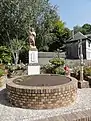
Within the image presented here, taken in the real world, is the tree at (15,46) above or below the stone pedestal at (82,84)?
above

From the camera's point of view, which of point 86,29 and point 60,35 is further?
point 86,29

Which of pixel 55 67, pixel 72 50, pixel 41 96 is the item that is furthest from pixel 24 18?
pixel 72 50

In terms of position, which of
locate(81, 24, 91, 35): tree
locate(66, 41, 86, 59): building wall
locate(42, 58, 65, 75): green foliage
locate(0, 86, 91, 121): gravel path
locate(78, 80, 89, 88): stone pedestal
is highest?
locate(81, 24, 91, 35): tree

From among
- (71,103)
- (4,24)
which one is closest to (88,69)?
(71,103)

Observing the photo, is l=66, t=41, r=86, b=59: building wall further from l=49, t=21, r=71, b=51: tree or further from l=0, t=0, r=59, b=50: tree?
l=0, t=0, r=59, b=50: tree

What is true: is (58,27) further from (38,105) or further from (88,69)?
(38,105)

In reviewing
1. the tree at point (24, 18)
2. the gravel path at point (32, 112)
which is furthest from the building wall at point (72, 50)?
the gravel path at point (32, 112)

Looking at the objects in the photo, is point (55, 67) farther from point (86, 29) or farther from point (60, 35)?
point (86, 29)

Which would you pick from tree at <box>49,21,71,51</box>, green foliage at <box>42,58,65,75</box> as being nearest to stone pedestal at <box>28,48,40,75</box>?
green foliage at <box>42,58,65,75</box>

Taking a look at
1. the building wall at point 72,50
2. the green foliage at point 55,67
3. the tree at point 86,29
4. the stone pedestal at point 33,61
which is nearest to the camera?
the stone pedestal at point 33,61

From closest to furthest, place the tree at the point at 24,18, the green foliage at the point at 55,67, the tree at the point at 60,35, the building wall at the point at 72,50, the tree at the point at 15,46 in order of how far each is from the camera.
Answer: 1. the green foliage at the point at 55,67
2. the tree at the point at 24,18
3. the tree at the point at 15,46
4. the building wall at the point at 72,50
5. the tree at the point at 60,35

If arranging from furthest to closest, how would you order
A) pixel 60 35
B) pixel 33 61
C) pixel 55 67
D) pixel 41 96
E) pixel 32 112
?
pixel 60 35 < pixel 55 67 < pixel 33 61 < pixel 41 96 < pixel 32 112

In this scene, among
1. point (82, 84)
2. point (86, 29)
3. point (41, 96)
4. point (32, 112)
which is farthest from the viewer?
point (86, 29)

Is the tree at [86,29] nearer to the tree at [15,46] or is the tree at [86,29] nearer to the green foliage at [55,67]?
the tree at [15,46]
